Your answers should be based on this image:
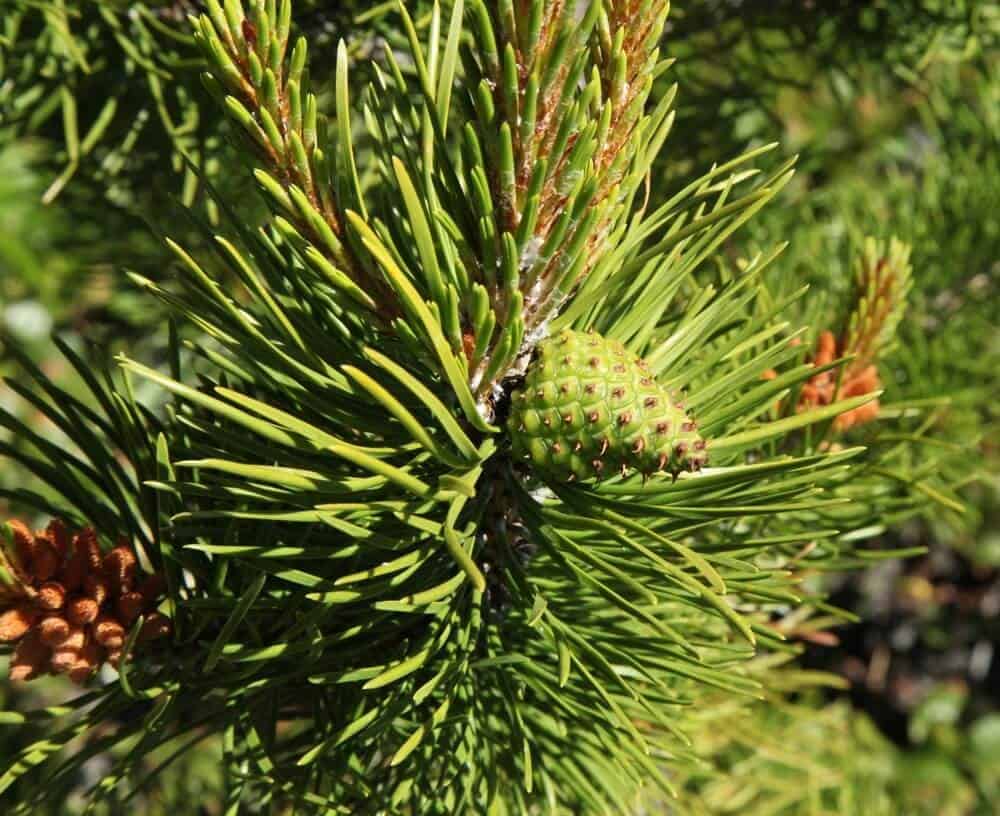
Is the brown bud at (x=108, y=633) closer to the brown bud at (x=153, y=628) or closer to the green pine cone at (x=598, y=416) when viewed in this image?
the brown bud at (x=153, y=628)

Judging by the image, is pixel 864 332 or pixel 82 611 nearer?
pixel 82 611

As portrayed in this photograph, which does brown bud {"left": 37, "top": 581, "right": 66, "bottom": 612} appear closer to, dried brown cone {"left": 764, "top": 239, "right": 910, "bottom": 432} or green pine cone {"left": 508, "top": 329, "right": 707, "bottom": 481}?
green pine cone {"left": 508, "top": 329, "right": 707, "bottom": 481}

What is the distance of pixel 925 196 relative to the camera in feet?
2.82

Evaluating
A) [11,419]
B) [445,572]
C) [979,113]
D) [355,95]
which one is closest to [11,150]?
[355,95]

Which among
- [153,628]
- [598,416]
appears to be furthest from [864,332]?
[153,628]

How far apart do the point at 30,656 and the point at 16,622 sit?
18 mm

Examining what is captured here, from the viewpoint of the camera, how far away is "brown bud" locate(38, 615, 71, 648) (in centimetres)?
45

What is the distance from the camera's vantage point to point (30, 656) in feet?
1.48

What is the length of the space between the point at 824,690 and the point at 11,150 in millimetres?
1188

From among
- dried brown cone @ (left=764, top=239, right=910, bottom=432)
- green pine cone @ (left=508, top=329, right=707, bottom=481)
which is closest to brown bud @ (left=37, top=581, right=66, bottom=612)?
green pine cone @ (left=508, top=329, right=707, bottom=481)

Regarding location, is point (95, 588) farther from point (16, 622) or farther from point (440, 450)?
point (440, 450)

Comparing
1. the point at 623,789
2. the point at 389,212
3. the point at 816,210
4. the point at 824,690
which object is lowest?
the point at 824,690

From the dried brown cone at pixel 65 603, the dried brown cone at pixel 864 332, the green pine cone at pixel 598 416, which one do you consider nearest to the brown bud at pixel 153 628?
the dried brown cone at pixel 65 603

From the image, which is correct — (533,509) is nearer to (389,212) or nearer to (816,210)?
(389,212)
